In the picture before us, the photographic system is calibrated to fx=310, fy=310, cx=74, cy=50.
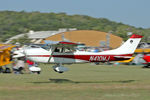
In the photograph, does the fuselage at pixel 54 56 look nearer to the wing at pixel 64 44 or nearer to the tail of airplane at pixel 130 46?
the wing at pixel 64 44

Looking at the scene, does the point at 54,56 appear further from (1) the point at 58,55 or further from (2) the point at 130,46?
(2) the point at 130,46

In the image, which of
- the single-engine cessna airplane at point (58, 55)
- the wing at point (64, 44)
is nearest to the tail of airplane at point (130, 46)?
the single-engine cessna airplane at point (58, 55)

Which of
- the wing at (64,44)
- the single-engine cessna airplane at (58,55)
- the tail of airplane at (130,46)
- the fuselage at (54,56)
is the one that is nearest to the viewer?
the wing at (64,44)

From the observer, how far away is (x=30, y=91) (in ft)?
43.5

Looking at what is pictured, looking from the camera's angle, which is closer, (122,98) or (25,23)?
(122,98)

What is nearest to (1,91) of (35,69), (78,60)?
(78,60)

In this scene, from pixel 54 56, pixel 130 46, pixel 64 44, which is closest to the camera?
pixel 64 44

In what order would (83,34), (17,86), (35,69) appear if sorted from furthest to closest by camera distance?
(83,34) < (35,69) < (17,86)

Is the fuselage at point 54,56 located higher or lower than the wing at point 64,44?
lower

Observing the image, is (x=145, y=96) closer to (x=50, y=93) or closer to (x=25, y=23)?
(x=50, y=93)

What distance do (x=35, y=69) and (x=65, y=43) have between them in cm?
520

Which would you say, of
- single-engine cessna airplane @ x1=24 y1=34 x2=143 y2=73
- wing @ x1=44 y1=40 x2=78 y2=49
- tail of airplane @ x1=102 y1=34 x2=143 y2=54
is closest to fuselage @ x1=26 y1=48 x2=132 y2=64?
single-engine cessna airplane @ x1=24 y1=34 x2=143 y2=73

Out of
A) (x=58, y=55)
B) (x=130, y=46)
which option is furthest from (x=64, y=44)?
(x=130, y=46)

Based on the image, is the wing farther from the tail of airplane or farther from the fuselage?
the tail of airplane
